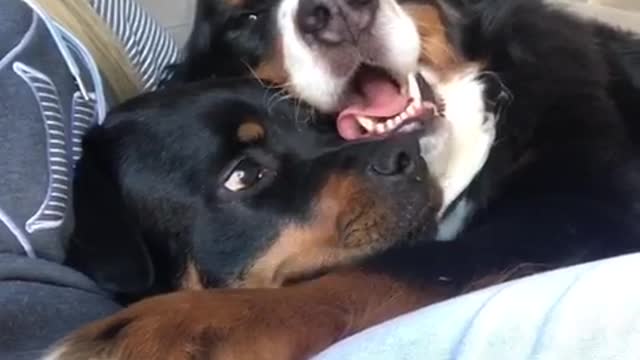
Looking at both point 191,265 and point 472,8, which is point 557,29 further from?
point 191,265

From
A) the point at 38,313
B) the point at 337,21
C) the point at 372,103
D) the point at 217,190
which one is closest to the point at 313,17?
the point at 337,21

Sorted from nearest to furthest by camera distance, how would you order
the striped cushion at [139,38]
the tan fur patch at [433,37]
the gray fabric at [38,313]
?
the gray fabric at [38,313] < the tan fur patch at [433,37] < the striped cushion at [139,38]

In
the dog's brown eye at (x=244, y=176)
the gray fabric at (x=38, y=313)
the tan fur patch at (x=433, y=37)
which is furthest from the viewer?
the tan fur patch at (x=433, y=37)

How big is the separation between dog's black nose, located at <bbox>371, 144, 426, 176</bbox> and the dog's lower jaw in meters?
0.07

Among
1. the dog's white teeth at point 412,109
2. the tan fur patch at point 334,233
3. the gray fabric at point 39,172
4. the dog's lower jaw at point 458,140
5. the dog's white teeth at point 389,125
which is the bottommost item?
the dog's lower jaw at point 458,140

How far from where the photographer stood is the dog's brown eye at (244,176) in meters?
1.43

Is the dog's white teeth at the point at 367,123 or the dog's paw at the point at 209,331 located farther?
the dog's white teeth at the point at 367,123

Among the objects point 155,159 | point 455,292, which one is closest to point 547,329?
point 455,292

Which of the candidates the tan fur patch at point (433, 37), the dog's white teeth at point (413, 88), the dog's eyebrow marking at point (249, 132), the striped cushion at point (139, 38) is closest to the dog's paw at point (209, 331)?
the dog's eyebrow marking at point (249, 132)

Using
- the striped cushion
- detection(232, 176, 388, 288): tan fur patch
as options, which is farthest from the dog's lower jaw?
the striped cushion

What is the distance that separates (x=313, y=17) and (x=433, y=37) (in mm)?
211

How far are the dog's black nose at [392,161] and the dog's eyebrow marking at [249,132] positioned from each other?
171 mm

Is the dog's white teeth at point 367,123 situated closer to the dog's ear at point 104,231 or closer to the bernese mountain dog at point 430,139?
the bernese mountain dog at point 430,139

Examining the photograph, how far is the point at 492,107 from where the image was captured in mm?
1568
